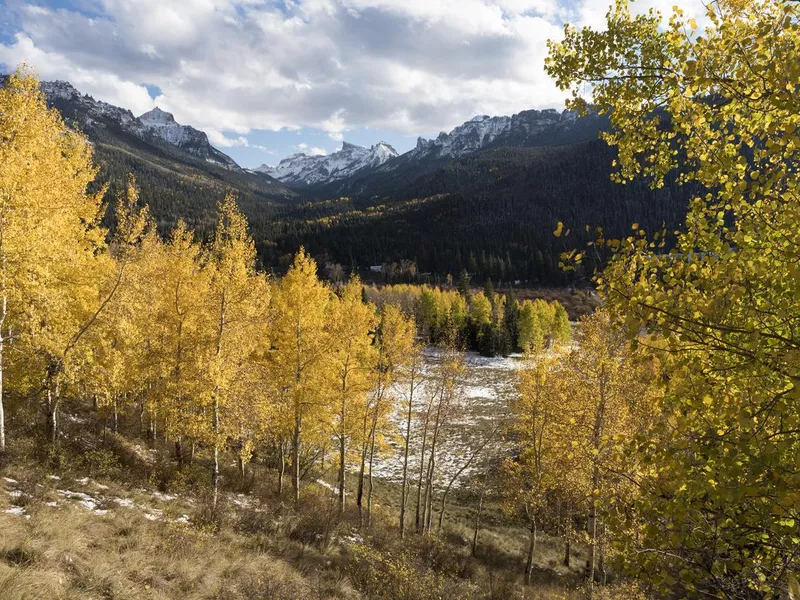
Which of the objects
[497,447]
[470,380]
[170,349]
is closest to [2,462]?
[170,349]

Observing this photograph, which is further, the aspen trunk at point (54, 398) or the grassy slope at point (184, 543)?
the aspen trunk at point (54, 398)

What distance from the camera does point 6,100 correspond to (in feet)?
32.6

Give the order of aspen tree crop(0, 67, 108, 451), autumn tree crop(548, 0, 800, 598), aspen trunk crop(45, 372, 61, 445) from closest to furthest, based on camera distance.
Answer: autumn tree crop(548, 0, 800, 598)
aspen tree crop(0, 67, 108, 451)
aspen trunk crop(45, 372, 61, 445)

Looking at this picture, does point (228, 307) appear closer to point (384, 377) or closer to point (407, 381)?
point (384, 377)

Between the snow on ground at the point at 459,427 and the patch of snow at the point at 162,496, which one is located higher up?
the patch of snow at the point at 162,496

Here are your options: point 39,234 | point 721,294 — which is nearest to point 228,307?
point 39,234

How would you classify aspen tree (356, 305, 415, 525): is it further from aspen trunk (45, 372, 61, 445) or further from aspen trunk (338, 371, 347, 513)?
aspen trunk (45, 372, 61, 445)

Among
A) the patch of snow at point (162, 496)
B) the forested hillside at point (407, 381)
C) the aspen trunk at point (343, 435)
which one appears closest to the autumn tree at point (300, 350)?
the forested hillside at point (407, 381)

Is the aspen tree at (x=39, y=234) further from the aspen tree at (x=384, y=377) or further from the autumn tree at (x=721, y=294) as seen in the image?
the autumn tree at (x=721, y=294)

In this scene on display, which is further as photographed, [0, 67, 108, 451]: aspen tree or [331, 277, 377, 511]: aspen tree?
[331, 277, 377, 511]: aspen tree

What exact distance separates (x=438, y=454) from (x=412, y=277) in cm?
12187

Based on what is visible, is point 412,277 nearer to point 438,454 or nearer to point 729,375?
point 438,454

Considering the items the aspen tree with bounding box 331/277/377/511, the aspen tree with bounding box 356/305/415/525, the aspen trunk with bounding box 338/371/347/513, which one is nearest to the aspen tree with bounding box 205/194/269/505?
the aspen tree with bounding box 331/277/377/511

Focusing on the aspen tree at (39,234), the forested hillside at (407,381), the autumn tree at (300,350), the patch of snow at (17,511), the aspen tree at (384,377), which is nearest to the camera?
the forested hillside at (407,381)
